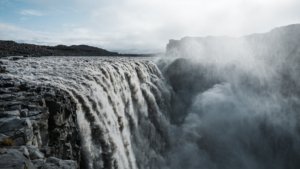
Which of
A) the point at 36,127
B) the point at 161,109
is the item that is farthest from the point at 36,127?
the point at 161,109

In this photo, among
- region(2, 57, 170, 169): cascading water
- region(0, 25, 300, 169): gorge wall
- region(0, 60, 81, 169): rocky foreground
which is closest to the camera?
region(0, 60, 81, 169): rocky foreground

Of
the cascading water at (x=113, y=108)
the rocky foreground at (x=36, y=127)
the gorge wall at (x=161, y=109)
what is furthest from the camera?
the cascading water at (x=113, y=108)

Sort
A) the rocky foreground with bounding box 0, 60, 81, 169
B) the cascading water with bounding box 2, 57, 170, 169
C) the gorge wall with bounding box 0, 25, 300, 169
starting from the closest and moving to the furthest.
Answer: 1. the rocky foreground with bounding box 0, 60, 81, 169
2. the gorge wall with bounding box 0, 25, 300, 169
3. the cascading water with bounding box 2, 57, 170, 169

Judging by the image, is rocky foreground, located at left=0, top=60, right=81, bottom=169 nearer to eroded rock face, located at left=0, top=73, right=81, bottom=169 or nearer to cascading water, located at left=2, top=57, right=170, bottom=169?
eroded rock face, located at left=0, top=73, right=81, bottom=169

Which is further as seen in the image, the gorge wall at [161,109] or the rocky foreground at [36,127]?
the gorge wall at [161,109]

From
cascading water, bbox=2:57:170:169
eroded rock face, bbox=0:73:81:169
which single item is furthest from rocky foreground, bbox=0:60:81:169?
cascading water, bbox=2:57:170:169

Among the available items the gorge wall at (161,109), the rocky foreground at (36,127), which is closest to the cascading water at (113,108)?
the gorge wall at (161,109)

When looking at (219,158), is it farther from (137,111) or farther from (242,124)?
(137,111)

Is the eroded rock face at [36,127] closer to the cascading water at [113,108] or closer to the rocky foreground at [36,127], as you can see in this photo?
the rocky foreground at [36,127]
